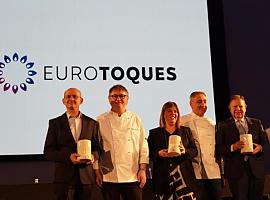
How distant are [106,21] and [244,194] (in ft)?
7.01

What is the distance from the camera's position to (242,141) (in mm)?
3441

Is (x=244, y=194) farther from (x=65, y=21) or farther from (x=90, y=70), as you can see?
(x=65, y=21)

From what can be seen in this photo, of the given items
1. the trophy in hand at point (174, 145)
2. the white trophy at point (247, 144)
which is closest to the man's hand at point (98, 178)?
the trophy in hand at point (174, 145)

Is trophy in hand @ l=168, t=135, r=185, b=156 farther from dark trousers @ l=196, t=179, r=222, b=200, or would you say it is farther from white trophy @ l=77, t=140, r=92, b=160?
white trophy @ l=77, t=140, r=92, b=160

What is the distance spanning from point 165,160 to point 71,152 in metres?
0.65

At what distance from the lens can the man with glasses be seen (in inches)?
136

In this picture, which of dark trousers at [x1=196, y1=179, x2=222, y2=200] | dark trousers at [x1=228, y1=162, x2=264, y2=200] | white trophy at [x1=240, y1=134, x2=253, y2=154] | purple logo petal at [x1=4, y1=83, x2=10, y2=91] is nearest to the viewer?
white trophy at [x1=240, y1=134, x2=253, y2=154]

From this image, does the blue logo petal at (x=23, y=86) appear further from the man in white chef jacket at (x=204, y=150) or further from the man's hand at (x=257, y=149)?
the man's hand at (x=257, y=149)

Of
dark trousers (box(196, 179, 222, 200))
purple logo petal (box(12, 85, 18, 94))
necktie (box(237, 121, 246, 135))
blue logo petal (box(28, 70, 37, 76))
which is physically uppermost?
blue logo petal (box(28, 70, 37, 76))

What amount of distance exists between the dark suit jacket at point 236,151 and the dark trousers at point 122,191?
26.4 inches

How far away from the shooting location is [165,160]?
3480mm

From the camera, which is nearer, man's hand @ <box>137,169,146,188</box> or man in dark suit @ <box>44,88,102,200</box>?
man in dark suit @ <box>44,88,102,200</box>

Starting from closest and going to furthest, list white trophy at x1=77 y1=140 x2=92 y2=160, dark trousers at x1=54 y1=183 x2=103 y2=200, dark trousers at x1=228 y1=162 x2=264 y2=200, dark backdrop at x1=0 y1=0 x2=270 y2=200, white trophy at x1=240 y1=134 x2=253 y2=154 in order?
1. white trophy at x1=77 y1=140 x2=92 y2=160
2. dark trousers at x1=54 y1=183 x2=103 y2=200
3. white trophy at x1=240 y1=134 x2=253 y2=154
4. dark trousers at x1=228 y1=162 x2=264 y2=200
5. dark backdrop at x1=0 y1=0 x2=270 y2=200

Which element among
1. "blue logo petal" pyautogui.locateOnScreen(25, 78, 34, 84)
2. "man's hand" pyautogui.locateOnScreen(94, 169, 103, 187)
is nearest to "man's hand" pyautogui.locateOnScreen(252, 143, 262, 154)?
"man's hand" pyautogui.locateOnScreen(94, 169, 103, 187)
